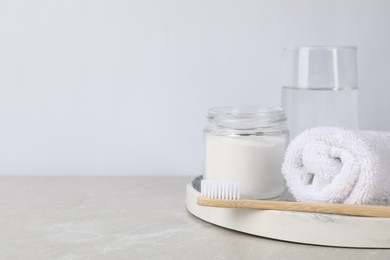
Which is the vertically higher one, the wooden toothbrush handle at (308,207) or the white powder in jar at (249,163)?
the white powder in jar at (249,163)

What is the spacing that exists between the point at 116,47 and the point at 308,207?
23.7 inches

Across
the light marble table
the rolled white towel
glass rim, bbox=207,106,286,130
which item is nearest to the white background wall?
the light marble table

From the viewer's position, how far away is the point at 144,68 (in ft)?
4.12

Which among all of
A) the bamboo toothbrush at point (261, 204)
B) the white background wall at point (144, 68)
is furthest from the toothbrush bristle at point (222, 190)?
the white background wall at point (144, 68)

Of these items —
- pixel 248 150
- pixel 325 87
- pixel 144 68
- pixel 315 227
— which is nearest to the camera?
pixel 315 227

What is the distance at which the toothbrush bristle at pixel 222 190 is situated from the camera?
2.82ft

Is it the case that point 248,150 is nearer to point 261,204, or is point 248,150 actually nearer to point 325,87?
point 261,204

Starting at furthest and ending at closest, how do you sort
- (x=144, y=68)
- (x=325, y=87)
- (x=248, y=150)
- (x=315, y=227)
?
(x=144, y=68) < (x=325, y=87) < (x=248, y=150) < (x=315, y=227)

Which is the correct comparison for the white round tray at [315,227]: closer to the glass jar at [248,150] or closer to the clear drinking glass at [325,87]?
the glass jar at [248,150]

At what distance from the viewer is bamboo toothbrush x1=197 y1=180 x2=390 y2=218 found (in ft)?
2.59

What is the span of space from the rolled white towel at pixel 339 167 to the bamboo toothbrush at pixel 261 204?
35 mm

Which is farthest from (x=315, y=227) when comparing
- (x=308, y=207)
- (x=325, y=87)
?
(x=325, y=87)

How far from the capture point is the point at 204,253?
30.0 inches

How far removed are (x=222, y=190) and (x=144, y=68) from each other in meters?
0.47
